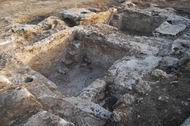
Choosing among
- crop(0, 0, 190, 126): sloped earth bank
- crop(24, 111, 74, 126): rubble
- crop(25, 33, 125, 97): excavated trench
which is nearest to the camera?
crop(24, 111, 74, 126): rubble

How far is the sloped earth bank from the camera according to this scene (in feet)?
17.2

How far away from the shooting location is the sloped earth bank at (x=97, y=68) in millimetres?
5254

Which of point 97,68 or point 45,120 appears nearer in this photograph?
point 45,120

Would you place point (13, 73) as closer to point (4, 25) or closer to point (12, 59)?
point (12, 59)

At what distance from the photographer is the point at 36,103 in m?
5.38

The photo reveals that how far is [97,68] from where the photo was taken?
27.1ft

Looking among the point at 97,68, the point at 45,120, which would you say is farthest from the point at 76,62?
the point at 45,120

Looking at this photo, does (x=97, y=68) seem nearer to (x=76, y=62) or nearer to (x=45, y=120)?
(x=76, y=62)

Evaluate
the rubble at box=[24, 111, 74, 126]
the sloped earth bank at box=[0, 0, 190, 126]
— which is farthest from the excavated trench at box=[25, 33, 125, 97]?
the rubble at box=[24, 111, 74, 126]

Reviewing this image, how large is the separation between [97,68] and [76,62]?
22.9 inches

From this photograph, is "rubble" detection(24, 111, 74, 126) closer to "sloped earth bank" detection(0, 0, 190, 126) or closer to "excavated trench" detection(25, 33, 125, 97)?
"sloped earth bank" detection(0, 0, 190, 126)

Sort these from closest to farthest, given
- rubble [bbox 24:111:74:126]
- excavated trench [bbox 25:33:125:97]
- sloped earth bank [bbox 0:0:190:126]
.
A: rubble [bbox 24:111:74:126] → sloped earth bank [bbox 0:0:190:126] → excavated trench [bbox 25:33:125:97]

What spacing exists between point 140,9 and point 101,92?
401 cm

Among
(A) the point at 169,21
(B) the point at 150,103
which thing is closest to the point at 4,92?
(B) the point at 150,103
